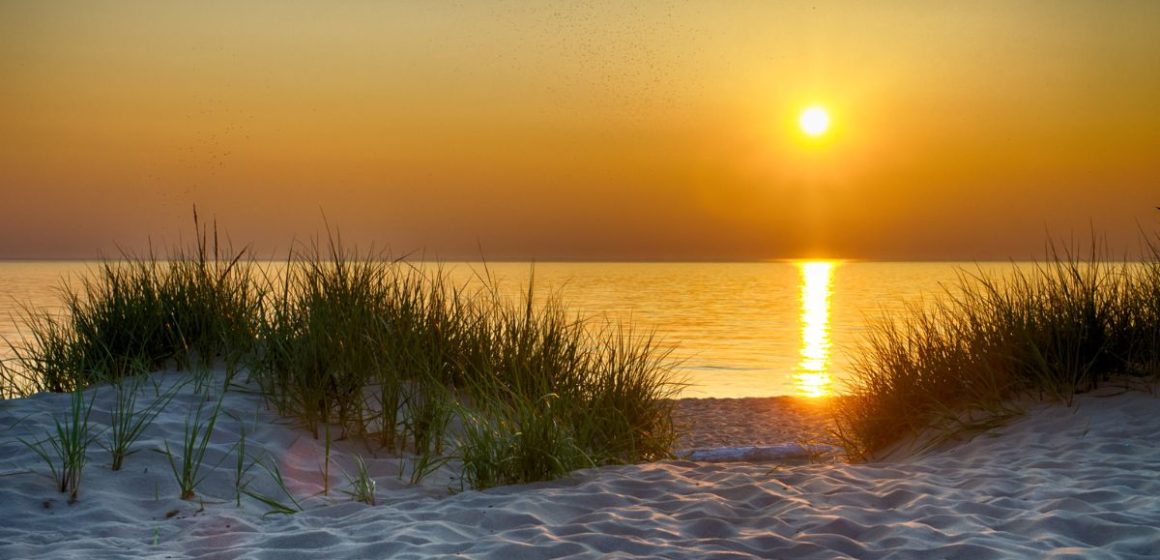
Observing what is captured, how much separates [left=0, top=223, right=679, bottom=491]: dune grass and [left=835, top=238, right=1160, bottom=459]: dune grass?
1774 mm

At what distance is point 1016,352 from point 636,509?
155 inches

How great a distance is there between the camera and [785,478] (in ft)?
16.1

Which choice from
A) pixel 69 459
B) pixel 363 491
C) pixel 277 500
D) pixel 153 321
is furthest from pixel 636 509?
pixel 153 321

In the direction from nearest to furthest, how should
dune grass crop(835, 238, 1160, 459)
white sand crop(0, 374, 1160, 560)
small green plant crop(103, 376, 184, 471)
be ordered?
1. white sand crop(0, 374, 1160, 560)
2. small green plant crop(103, 376, 184, 471)
3. dune grass crop(835, 238, 1160, 459)

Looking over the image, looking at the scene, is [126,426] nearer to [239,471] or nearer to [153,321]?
[239,471]

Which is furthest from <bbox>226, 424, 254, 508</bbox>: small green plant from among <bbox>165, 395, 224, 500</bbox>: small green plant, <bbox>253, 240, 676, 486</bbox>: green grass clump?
<bbox>253, 240, 676, 486</bbox>: green grass clump

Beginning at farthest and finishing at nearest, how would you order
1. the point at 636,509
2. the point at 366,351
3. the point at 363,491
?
1. the point at 366,351
2. the point at 363,491
3. the point at 636,509

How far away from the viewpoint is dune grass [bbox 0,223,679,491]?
6125 mm

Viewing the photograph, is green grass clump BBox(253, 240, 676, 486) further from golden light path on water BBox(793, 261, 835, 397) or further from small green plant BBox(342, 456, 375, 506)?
golden light path on water BBox(793, 261, 835, 397)

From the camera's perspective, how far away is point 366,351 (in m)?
6.48

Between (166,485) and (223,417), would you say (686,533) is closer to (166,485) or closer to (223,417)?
(166,485)

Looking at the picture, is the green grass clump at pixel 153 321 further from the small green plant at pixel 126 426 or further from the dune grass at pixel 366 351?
the small green plant at pixel 126 426

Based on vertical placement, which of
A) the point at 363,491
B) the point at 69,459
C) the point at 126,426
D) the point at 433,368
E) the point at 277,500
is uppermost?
the point at 433,368

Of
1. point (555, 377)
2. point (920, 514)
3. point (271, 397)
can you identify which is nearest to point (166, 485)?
point (271, 397)
